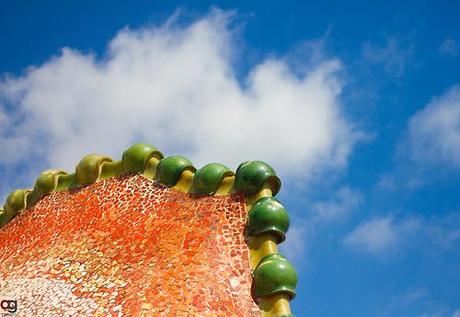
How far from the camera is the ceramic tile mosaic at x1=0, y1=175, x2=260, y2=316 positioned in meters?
4.60

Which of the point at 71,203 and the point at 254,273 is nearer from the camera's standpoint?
the point at 254,273

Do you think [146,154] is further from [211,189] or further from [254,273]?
[254,273]

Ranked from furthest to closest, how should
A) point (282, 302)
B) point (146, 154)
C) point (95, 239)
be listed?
point (146, 154) → point (95, 239) → point (282, 302)

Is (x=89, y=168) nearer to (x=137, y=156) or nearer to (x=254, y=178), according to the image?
(x=137, y=156)

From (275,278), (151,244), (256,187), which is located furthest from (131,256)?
(275,278)

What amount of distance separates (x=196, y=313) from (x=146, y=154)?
178cm

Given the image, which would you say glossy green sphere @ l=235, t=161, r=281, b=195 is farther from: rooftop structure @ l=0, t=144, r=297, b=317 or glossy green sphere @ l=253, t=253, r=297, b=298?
glossy green sphere @ l=253, t=253, r=297, b=298

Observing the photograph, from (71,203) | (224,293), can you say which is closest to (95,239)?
(71,203)

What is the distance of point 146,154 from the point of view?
582 cm

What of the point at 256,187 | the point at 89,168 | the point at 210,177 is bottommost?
the point at 256,187
